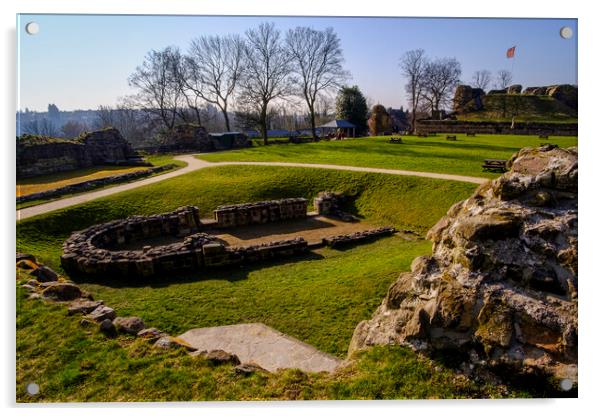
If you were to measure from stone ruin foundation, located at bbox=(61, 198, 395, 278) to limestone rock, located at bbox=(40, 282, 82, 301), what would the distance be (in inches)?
120

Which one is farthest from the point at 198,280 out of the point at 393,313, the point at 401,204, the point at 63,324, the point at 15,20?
the point at 401,204

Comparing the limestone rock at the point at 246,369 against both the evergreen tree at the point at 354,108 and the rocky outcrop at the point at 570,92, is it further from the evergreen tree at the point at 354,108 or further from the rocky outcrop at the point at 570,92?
the evergreen tree at the point at 354,108

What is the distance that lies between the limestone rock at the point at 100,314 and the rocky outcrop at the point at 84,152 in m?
16.1

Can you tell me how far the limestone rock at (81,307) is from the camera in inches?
284

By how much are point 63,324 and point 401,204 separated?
14.8 m

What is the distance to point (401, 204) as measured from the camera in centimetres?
1817

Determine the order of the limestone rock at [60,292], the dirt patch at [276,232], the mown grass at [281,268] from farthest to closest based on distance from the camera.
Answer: the dirt patch at [276,232], the mown grass at [281,268], the limestone rock at [60,292]

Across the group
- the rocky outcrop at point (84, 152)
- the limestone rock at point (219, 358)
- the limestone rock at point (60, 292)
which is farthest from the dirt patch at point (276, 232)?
the rocky outcrop at point (84, 152)

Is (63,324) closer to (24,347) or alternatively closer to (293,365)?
(24,347)

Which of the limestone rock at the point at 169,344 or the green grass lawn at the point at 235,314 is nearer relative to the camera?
the green grass lawn at the point at 235,314

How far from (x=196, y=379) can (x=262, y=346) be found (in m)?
2.22

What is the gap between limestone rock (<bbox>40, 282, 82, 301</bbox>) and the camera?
26.2ft

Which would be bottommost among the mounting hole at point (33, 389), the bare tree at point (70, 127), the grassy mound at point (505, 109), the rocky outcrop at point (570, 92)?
the mounting hole at point (33, 389)

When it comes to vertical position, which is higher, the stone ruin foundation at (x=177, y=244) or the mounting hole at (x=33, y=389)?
the stone ruin foundation at (x=177, y=244)
